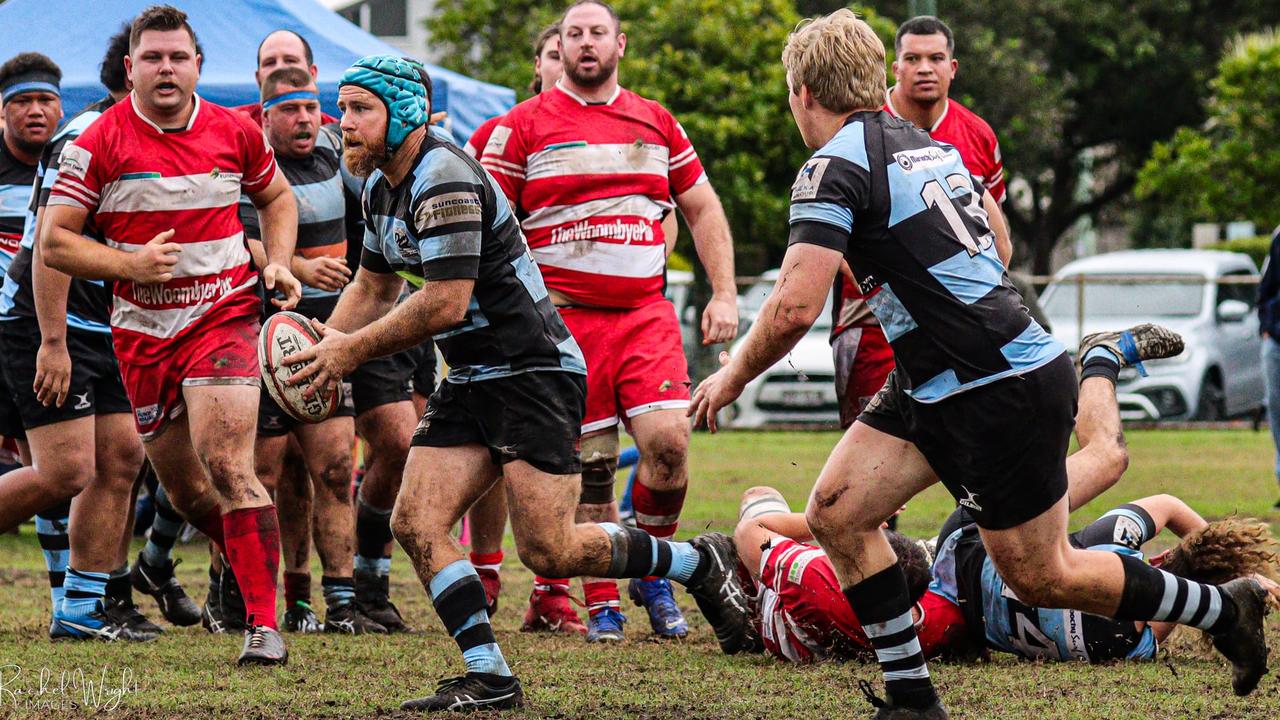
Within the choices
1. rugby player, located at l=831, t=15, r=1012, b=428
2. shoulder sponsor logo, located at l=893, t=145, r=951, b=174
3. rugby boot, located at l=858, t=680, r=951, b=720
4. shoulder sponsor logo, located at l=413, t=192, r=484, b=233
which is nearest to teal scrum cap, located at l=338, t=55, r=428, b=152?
shoulder sponsor logo, located at l=413, t=192, r=484, b=233

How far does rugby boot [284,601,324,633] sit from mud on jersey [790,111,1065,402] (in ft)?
10.9

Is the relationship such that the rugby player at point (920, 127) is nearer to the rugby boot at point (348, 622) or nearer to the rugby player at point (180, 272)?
the rugby boot at point (348, 622)

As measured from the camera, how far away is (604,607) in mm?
6719

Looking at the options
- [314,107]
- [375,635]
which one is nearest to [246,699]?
[375,635]

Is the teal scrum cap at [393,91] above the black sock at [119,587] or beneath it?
above

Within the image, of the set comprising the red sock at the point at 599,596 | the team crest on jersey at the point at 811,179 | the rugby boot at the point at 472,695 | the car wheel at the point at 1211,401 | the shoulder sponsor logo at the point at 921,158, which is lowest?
the car wheel at the point at 1211,401

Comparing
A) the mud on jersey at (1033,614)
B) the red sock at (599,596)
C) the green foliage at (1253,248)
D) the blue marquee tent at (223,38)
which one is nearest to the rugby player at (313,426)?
the red sock at (599,596)

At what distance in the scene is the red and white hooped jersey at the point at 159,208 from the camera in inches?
233

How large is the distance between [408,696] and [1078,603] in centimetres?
213

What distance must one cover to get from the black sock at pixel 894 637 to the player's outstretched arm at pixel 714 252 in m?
2.19

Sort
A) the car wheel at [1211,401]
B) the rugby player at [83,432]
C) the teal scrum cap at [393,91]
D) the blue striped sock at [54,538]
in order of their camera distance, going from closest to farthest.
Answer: the teal scrum cap at [393,91] → the rugby player at [83,432] → the blue striped sock at [54,538] → the car wheel at [1211,401]

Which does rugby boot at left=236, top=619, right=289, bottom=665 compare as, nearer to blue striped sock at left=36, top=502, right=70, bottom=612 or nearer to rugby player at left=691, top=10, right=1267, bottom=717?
blue striped sock at left=36, top=502, right=70, bottom=612

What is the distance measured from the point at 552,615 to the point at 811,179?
3.01 metres

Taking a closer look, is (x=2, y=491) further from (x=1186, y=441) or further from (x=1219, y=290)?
(x=1219, y=290)
